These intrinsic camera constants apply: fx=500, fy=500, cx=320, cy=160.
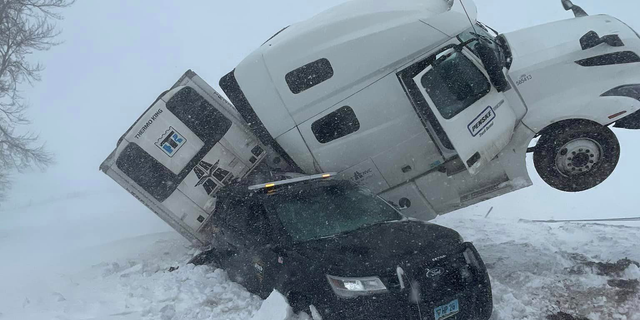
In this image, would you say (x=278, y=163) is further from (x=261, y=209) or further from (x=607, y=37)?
(x=607, y=37)

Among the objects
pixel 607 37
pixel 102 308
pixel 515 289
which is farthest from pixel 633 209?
pixel 102 308

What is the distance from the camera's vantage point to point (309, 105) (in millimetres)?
7438

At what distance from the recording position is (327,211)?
560 centimetres

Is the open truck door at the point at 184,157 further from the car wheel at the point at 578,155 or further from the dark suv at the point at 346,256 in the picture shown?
the car wheel at the point at 578,155

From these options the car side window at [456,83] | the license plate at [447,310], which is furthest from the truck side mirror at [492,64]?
the license plate at [447,310]

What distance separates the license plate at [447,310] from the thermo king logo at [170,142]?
5267 millimetres

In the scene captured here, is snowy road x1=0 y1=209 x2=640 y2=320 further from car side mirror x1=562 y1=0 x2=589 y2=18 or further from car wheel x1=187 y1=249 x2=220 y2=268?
car side mirror x1=562 y1=0 x2=589 y2=18

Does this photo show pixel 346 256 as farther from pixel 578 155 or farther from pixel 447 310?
pixel 578 155

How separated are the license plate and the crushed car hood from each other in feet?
1.43

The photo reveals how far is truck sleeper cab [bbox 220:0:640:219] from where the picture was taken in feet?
21.5

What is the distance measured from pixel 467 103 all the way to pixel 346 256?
10.3 ft

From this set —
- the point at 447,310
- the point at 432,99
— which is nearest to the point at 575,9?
the point at 432,99

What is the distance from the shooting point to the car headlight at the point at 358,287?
13.6 feet

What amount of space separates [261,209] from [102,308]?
2.03 metres
